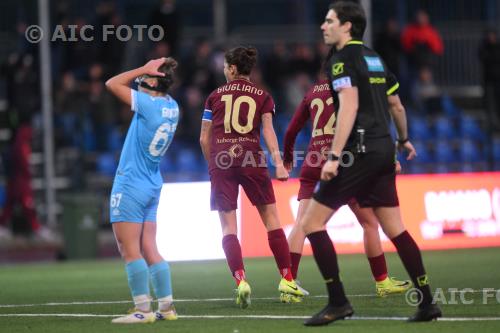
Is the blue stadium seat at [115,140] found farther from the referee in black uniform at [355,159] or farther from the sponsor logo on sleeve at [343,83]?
the sponsor logo on sleeve at [343,83]

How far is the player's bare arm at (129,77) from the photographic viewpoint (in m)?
9.24

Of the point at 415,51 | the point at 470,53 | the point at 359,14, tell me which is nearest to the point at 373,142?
the point at 359,14

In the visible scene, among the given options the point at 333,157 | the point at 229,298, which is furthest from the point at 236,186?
the point at 333,157

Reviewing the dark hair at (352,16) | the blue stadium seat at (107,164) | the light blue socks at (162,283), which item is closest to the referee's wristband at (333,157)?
the dark hair at (352,16)

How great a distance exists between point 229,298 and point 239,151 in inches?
60.8

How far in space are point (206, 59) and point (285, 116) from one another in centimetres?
194

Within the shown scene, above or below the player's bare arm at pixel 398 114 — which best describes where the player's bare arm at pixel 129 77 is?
above

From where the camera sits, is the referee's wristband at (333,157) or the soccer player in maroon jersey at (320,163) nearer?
the referee's wristband at (333,157)

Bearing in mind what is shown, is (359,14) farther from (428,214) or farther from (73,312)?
(428,214)

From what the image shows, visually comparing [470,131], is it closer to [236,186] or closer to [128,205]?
[236,186]

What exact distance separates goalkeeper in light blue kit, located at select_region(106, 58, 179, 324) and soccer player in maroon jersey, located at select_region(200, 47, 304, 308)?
1.36m

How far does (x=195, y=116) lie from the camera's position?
22016mm

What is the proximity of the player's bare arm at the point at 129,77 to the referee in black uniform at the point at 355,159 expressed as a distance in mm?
1452

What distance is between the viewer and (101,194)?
21672 millimetres
